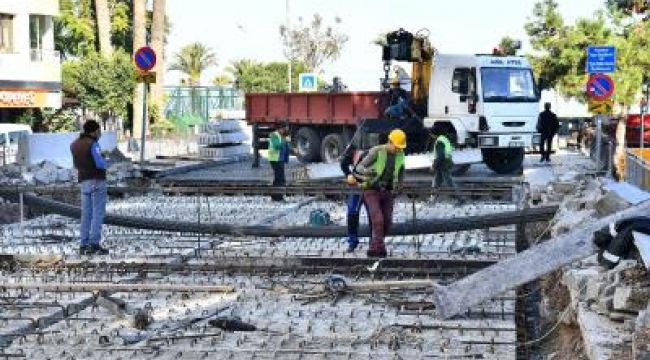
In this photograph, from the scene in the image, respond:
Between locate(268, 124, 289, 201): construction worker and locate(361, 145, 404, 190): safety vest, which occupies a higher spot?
locate(361, 145, 404, 190): safety vest

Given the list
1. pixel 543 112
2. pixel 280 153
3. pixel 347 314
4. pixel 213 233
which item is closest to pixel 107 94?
pixel 543 112

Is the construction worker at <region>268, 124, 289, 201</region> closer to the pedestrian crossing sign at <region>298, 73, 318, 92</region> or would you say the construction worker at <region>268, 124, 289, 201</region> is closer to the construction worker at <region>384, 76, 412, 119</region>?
the construction worker at <region>384, 76, 412, 119</region>

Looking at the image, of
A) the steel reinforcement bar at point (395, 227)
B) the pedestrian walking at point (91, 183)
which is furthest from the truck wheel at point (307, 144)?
the pedestrian walking at point (91, 183)

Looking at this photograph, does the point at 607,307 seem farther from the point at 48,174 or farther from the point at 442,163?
the point at 48,174

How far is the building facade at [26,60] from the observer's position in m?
45.8

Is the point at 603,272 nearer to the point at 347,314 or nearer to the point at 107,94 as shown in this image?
the point at 347,314

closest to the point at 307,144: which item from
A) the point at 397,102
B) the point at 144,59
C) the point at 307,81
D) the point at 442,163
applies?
the point at 397,102

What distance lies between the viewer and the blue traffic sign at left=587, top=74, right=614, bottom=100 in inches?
750

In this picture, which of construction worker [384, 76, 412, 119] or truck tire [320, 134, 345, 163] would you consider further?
truck tire [320, 134, 345, 163]

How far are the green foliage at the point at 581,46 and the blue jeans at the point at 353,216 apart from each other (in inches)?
820

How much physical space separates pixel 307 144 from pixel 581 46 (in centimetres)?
1237

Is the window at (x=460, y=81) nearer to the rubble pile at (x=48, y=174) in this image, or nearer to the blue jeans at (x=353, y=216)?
the rubble pile at (x=48, y=174)

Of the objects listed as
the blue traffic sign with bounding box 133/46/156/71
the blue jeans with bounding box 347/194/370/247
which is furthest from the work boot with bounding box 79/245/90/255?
the blue traffic sign with bounding box 133/46/156/71

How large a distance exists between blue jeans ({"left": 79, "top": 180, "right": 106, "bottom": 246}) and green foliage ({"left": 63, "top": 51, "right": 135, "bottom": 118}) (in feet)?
118
